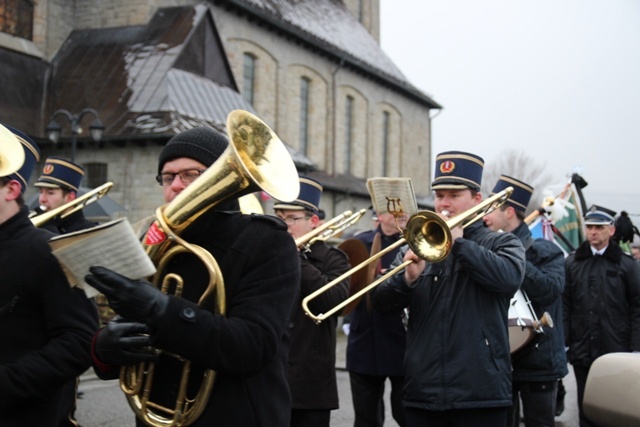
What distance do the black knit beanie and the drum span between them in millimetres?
3244

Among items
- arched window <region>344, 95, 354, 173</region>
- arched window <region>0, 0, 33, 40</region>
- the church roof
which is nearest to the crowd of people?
arched window <region>0, 0, 33, 40</region>

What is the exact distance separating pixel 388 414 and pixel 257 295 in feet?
23.0

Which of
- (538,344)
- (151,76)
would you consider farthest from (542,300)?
(151,76)

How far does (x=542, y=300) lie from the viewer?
6.05m

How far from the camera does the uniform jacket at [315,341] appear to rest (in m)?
5.21

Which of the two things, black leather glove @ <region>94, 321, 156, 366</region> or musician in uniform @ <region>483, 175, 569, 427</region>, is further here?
musician in uniform @ <region>483, 175, 569, 427</region>

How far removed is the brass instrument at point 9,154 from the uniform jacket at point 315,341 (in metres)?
2.13

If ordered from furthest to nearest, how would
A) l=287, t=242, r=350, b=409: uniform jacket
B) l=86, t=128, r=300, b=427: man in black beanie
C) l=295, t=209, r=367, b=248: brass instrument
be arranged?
l=295, t=209, r=367, b=248: brass instrument → l=287, t=242, r=350, b=409: uniform jacket → l=86, t=128, r=300, b=427: man in black beanie

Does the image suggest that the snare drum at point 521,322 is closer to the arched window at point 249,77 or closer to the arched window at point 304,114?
the arched window at point 249,77

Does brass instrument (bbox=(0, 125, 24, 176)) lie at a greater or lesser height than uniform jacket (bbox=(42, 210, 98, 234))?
greater

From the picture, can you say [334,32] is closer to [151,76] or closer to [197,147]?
[151,76]

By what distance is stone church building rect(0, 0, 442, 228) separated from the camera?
2236cm

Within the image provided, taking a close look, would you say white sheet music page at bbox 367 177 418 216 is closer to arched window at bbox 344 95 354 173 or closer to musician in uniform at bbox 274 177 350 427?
musician in uniform at bbox 274 177 350 427

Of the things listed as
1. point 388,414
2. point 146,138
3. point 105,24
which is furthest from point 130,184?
point 388,414
